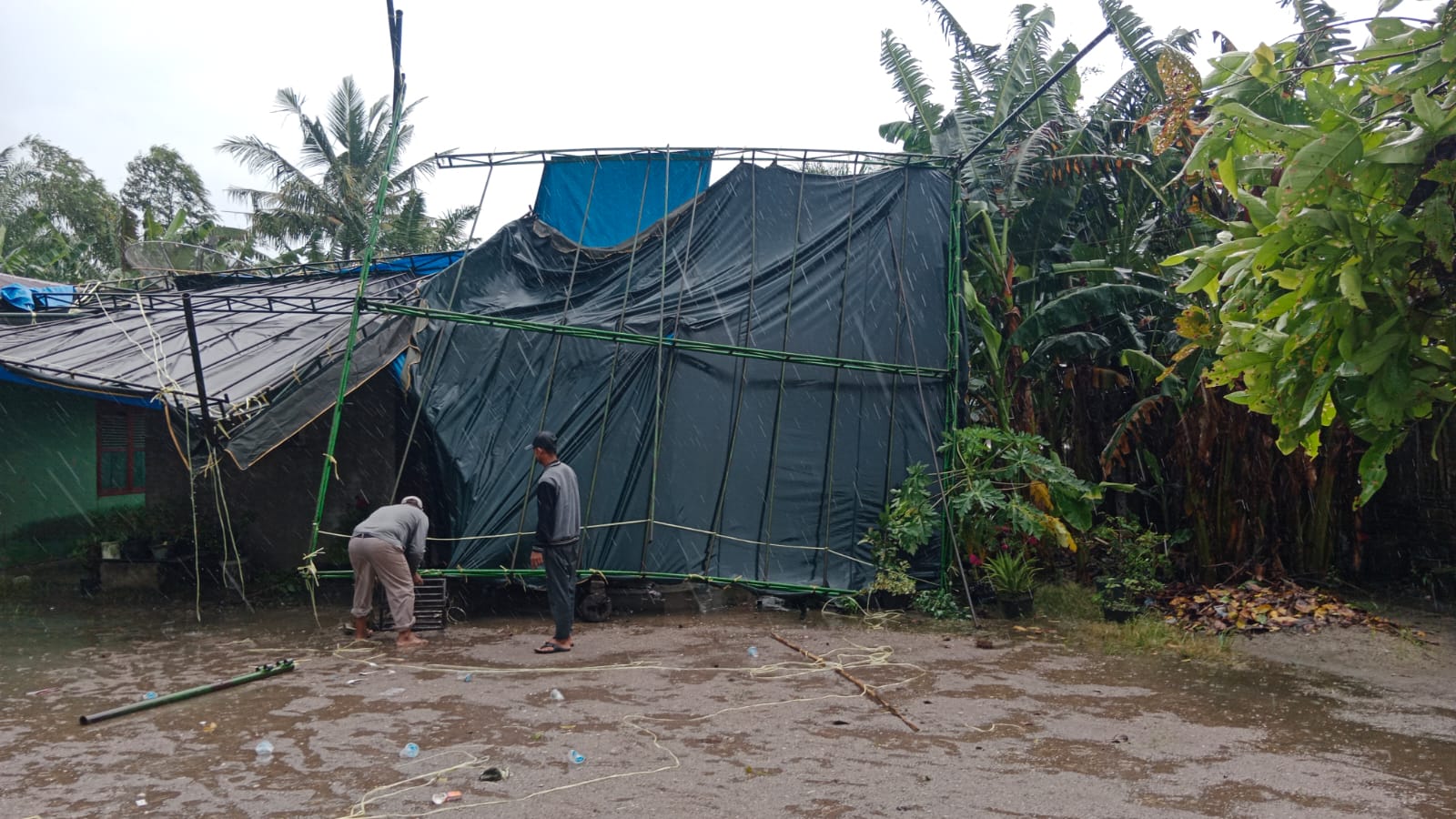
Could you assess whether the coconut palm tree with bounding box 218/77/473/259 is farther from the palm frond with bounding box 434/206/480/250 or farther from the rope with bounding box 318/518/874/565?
the rope with bounding box 318/518/874/565

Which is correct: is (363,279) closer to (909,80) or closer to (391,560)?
(391,560)

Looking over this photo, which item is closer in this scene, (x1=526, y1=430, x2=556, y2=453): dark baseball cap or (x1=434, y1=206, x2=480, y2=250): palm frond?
(x1=526, y1=430, x2=556, y2=453): dark baseball cap

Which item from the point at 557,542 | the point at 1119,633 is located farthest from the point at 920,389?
the point at 557,542

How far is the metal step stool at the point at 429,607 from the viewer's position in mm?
8719

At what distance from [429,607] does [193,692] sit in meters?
2.48

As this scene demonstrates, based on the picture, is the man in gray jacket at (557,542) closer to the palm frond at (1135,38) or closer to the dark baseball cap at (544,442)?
the dark baseball cap at (544,442)

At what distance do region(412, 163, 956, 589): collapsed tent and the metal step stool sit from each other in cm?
28

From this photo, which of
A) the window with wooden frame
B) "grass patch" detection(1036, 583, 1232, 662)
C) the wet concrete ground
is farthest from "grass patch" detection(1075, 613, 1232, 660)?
the window with wooden frame

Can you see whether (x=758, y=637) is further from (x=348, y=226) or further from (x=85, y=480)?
(x=348, y=226)

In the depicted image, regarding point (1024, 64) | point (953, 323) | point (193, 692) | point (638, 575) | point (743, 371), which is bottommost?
point (193, 692)

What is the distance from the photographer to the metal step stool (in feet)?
28.6

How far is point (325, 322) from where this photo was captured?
34.9ft

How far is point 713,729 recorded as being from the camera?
19.4 ft

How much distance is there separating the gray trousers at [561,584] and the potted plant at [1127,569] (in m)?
5.14
